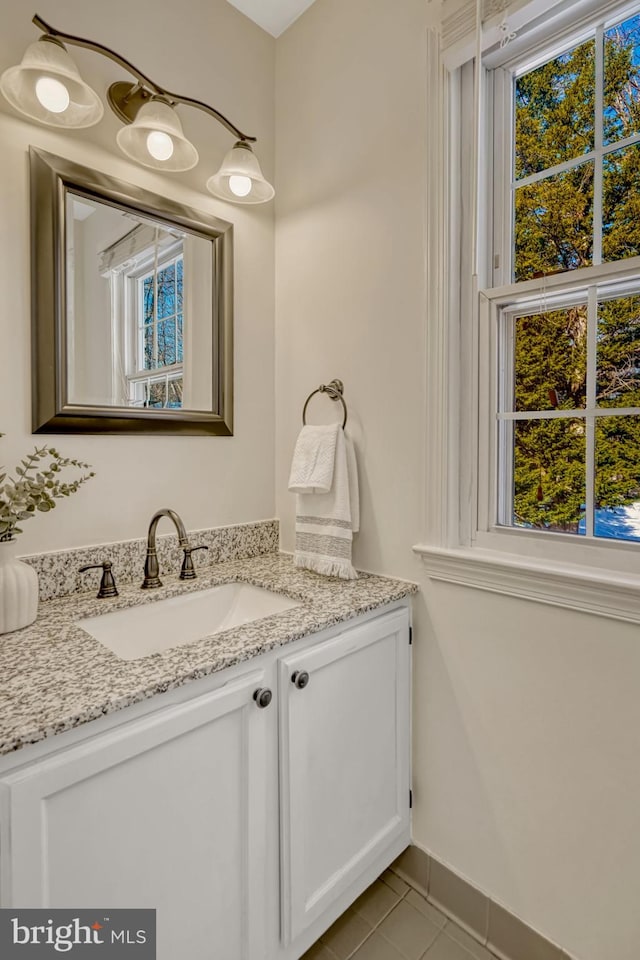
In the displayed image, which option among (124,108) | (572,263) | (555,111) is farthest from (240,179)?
(572,263)

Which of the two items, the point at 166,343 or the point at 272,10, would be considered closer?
the point at 166,343

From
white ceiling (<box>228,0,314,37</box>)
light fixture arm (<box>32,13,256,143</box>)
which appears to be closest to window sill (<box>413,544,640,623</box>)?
light fixture arm (<box>32,13,256,143</box>)

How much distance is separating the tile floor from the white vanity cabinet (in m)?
0.12

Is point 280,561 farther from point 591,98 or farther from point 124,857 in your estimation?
point 591,98

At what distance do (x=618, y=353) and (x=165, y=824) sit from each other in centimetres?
133

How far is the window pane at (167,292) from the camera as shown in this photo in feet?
4.88

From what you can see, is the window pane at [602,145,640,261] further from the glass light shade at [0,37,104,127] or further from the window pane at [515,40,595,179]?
the glass light shade at [0,37,104,127]

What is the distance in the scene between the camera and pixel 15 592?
3.52 feet

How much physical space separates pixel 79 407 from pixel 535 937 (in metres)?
1.76

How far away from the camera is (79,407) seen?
52.1 inches

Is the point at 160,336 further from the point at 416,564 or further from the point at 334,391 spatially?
the point at 416,564

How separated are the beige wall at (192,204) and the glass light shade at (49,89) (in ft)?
0.23

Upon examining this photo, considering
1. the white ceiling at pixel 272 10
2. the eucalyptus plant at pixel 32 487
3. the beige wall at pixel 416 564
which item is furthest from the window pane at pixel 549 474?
the white ceiling at pixel 272 10

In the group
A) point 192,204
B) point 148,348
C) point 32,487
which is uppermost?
point 192,204
